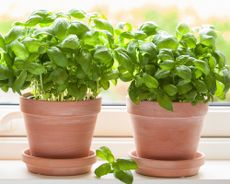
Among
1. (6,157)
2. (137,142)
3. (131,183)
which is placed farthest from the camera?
(6,157)

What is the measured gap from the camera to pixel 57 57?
145cm

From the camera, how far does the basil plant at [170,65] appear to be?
4.90 ft

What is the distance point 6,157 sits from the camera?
1781mm

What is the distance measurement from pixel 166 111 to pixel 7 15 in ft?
1.90

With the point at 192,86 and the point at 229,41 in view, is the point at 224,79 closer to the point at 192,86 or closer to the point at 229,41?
the point at 192,86

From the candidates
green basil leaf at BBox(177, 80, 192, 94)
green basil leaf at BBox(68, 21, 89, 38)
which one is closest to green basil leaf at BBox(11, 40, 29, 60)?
green basil leaf at BBox(68, 21, 89, 38)

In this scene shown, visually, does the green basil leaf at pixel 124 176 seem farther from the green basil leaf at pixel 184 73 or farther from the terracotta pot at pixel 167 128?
the green basil leaf at pixel 184 73

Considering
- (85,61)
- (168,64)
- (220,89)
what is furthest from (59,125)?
(220,89)

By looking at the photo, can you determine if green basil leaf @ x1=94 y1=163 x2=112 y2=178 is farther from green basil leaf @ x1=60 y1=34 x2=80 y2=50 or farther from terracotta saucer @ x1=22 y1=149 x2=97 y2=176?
green basil leaf @ x1=60 y1=34 x2=80 y2=50

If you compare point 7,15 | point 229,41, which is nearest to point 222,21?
point 229,41

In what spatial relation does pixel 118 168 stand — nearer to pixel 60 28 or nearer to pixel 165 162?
pixel 165 162

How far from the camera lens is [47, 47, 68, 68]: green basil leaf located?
1.45 meters

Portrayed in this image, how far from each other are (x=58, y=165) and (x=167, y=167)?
26 centimetres

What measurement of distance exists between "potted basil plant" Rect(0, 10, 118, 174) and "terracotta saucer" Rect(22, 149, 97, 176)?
24 millimetres
